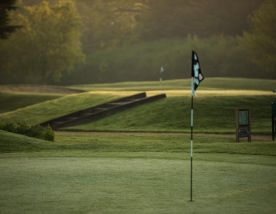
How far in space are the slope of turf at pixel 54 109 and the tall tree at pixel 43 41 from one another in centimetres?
2757

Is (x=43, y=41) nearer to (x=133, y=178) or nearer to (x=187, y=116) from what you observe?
(x=187, y=116)

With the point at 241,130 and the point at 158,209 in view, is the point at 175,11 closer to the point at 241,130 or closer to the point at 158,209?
the point at 241,130

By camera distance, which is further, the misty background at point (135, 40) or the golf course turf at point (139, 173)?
the misty background at point (135, 40)

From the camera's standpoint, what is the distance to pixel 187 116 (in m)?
40.1

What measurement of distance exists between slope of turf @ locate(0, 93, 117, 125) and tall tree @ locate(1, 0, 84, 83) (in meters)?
27.6

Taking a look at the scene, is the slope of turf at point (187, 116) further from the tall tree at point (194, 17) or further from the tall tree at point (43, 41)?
the tall tree at point (194, 17)

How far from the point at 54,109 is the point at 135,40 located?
188 ft

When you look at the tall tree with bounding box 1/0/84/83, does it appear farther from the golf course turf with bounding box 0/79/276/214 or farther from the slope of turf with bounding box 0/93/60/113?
the golf course turf with bounding box 0/79/276/214

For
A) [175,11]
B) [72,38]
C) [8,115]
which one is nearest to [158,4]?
[175,11]

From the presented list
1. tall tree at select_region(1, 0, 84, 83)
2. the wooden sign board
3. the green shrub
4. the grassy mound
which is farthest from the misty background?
the grassy mound

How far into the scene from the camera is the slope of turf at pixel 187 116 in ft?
124

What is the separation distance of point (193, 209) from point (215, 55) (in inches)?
3055

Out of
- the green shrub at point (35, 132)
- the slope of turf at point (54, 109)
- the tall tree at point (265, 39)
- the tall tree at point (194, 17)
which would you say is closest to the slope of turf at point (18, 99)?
the slope of turf at point (54, 109)

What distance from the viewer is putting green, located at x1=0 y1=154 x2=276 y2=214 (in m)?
12.5
